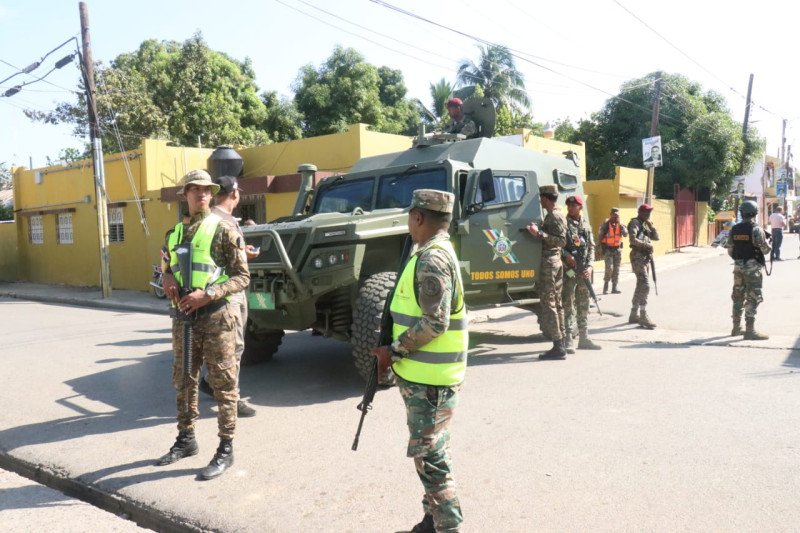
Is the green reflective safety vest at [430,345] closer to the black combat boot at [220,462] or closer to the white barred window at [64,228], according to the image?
the black combat boot at [220,462]

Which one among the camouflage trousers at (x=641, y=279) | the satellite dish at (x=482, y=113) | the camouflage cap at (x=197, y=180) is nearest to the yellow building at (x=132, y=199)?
the satellite dish at (x=482, y=113)

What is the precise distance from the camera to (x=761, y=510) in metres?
3.09

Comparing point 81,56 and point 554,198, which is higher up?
point 81,56

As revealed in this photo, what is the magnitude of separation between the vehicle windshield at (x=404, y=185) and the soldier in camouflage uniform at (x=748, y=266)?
357 cm

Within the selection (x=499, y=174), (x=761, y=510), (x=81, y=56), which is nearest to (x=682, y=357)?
(x=499, y=174)

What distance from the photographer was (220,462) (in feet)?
12.5

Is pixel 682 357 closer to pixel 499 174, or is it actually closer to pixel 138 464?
pixel 499 174

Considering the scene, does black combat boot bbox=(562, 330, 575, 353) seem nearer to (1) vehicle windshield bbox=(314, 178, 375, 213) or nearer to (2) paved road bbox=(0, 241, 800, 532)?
(2) paved road bbox=(0, 241, 800, 532)

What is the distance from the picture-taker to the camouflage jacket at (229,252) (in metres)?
3.92

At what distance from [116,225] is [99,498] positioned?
1600 centimetres

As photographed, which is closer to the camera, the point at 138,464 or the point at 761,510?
the point at 761,510

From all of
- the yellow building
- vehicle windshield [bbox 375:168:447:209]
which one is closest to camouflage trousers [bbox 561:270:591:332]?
vehicle windshield [bbox 375:168:447:209]

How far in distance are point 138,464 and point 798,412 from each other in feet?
14.7

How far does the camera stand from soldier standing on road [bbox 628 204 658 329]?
28.1 feet
